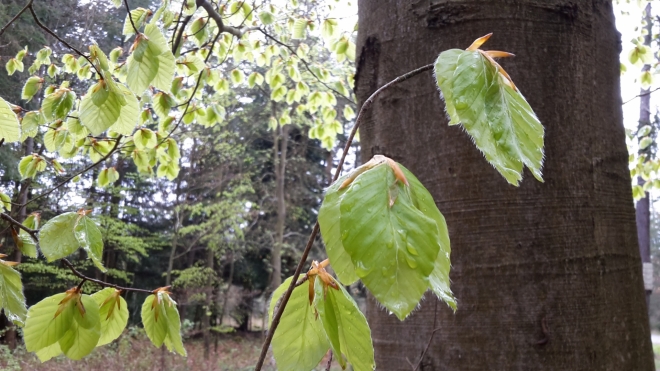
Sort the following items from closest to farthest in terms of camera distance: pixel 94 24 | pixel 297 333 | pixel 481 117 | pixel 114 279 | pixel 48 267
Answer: pixel 481 117 < pixel 297 333 < pixel 94 24 < pixel 48 267 < pixel 114 279

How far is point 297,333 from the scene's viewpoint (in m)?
0.55

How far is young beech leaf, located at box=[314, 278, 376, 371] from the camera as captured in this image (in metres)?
0.48

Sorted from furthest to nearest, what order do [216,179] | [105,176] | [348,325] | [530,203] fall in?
[216,179], [105,176], [530,203], [348,325]

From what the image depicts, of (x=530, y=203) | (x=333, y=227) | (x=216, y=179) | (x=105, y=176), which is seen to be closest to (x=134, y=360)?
(x=216, y=179)

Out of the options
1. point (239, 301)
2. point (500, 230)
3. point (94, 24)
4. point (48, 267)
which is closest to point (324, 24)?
point (500, 230)

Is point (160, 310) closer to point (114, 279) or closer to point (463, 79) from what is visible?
point (463, 79)

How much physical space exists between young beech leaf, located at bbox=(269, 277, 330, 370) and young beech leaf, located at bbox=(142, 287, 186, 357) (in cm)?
49

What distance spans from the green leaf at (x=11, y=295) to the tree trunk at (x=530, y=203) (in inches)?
27.6

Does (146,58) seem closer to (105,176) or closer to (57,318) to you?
(57,318)

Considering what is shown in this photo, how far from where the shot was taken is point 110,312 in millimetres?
996

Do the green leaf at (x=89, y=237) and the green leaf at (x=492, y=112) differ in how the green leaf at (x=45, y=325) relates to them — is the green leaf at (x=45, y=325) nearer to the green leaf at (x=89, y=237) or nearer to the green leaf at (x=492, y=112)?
the green leaf at (x=89, y=237)

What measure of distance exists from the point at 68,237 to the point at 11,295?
0.44 feet

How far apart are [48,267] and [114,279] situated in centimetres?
420

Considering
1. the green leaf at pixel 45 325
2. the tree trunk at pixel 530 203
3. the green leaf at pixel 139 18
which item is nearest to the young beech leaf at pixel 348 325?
the tree trunk at pixel 530 203
